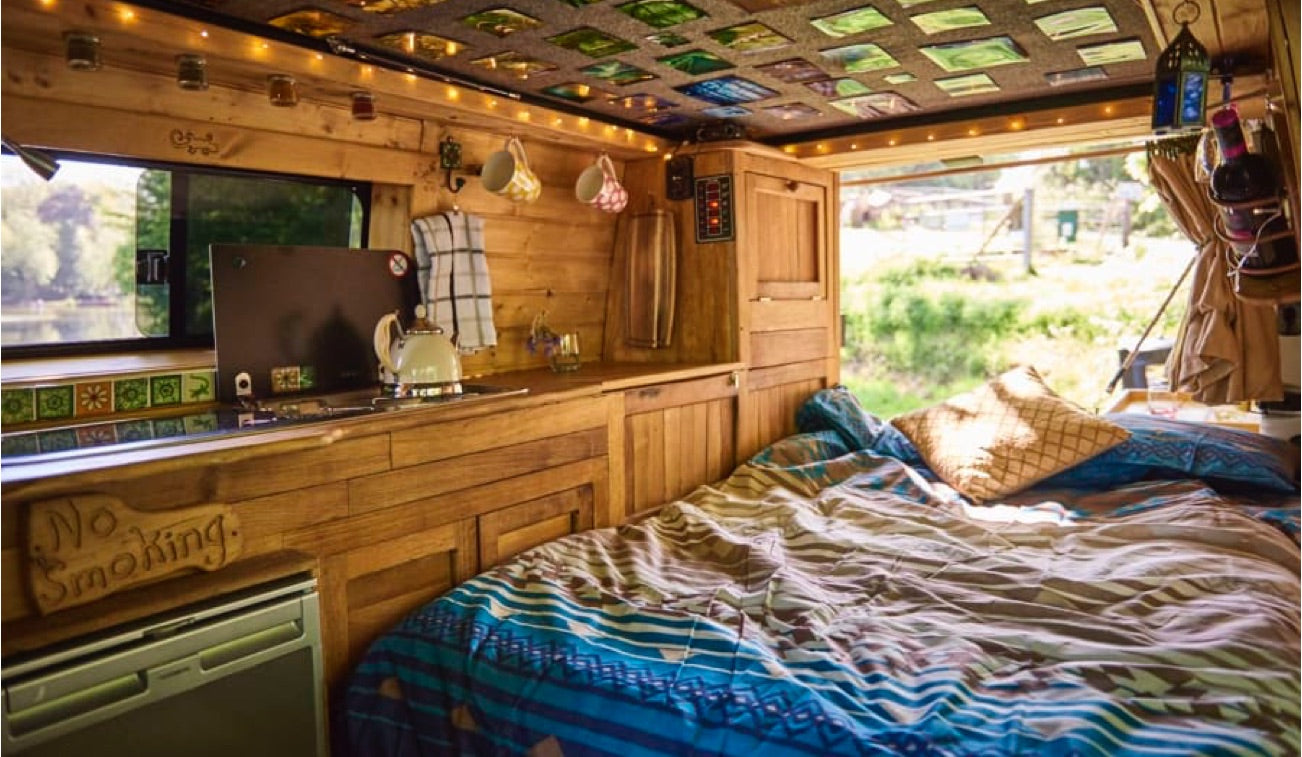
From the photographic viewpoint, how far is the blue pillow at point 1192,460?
2816 millimetres

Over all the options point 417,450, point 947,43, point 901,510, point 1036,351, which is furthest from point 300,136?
point 1036,351

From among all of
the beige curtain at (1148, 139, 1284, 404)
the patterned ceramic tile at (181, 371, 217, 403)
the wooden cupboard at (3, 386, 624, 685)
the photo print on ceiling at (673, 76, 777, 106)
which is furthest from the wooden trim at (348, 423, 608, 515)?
the beige curtain at (1148, 139, 1284, 404)

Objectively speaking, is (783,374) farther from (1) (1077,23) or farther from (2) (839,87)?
(1) (1077,23)

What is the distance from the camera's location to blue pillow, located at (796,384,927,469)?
336 centimetres

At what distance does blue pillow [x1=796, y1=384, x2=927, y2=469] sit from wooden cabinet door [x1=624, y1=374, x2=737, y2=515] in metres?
0.44

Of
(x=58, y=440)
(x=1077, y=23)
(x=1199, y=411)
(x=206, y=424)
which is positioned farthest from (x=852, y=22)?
(x=1199, y=411)

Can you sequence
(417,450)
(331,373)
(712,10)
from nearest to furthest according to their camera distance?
(417,450)
(712,10)
(331,373)

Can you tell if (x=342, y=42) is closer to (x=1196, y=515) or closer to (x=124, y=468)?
(x=124, y=468)

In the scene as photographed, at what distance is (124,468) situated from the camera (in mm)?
1521

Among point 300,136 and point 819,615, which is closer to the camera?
point 819,615

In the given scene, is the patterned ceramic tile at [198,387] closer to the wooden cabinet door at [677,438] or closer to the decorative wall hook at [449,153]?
the decorative wall hook at [449,153]

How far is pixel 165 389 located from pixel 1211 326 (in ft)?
10.9

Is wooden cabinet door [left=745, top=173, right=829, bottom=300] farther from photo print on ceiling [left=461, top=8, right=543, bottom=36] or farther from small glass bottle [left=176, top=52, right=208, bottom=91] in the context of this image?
small glass bottle [left=176, top=52, right=208, bottom=91]

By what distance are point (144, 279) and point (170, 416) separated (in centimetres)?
51
